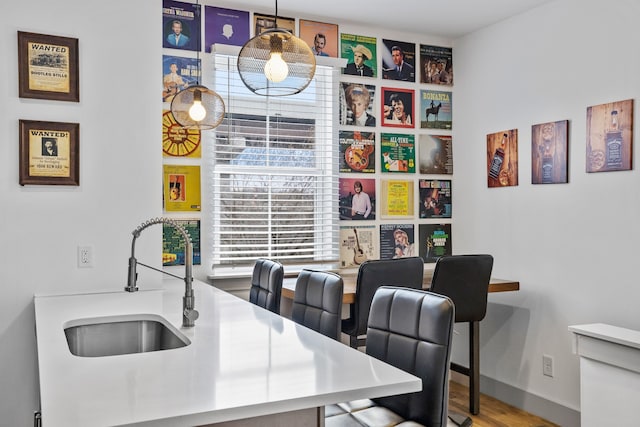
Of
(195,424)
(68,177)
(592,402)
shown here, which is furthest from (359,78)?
(195,424)

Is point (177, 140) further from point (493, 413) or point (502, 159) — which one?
point (493, 413)

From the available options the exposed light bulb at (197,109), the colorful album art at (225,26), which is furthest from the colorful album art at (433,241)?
the exposed light bulb at (197,109)

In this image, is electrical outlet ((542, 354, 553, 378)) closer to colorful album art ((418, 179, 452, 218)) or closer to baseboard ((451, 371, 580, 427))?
baseboard ((451, 371, 580, 427))

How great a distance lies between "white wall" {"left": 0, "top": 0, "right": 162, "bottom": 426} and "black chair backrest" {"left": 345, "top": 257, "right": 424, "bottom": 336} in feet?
3.48

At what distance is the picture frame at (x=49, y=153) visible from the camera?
8.18 ft

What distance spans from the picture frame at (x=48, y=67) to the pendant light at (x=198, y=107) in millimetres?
528

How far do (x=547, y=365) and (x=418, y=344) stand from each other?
7.14 feet

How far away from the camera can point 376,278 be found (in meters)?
2.97

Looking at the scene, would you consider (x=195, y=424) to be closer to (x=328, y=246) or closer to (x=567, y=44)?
(x=328, y=246)

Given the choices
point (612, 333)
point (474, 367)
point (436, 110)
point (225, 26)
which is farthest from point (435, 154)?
point (612, 333)

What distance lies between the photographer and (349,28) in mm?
4012

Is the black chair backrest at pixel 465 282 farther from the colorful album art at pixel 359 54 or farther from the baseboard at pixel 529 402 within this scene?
the colorful album art at pixel 359 54

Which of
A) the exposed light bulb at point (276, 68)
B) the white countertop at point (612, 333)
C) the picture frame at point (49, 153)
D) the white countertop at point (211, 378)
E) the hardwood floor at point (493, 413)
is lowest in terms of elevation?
the hardwood floor at point (493, 413)

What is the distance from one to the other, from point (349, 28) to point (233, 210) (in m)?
1.54
